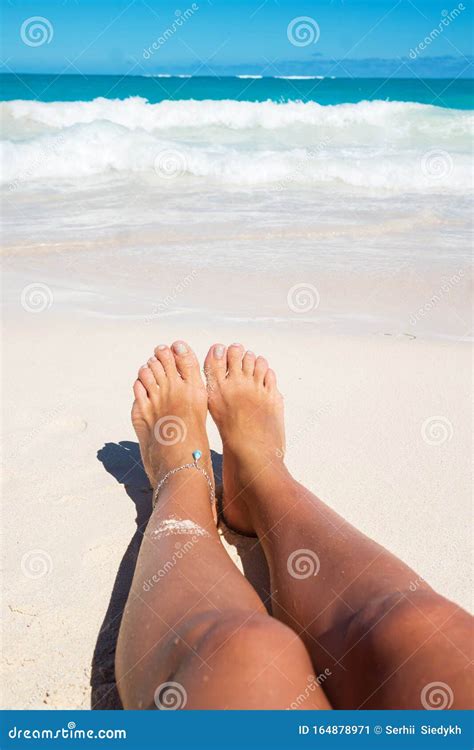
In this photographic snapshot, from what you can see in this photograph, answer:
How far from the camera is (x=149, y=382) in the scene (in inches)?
106

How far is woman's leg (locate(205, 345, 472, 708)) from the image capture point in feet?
4.17

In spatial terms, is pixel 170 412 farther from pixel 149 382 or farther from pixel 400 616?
pixel 400 616

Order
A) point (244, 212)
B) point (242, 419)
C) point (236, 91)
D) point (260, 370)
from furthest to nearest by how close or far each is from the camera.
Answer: point (236, 91) < point (244, 212) < point (260, 370) < point (242, 419)

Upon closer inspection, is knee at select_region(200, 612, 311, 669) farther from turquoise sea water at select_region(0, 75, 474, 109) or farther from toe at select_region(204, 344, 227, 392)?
turquoise sea water at select_region(0, 75, 474, 109)

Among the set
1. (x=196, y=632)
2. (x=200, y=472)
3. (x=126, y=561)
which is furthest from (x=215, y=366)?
(x=196, y=632)

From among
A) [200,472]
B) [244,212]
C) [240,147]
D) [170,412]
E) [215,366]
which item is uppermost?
[240,147]

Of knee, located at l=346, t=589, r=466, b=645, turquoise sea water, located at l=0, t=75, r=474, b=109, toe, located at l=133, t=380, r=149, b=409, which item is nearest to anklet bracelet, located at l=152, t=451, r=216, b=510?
toe, located at l=133, t=380, r=149, b=409

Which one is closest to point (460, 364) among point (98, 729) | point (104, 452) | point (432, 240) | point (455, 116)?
point (104, 452)

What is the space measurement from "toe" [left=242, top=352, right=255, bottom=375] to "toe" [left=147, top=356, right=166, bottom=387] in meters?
0.32

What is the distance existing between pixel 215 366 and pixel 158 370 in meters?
0.22

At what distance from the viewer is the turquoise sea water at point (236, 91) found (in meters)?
25.0

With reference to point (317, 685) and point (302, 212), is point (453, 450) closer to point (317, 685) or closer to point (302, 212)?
point (317, 685)

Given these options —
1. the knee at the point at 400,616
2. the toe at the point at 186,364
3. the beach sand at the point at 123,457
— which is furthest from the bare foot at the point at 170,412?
the knee at the point at 400,616

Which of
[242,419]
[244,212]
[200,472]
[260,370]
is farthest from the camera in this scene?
[244,212]
